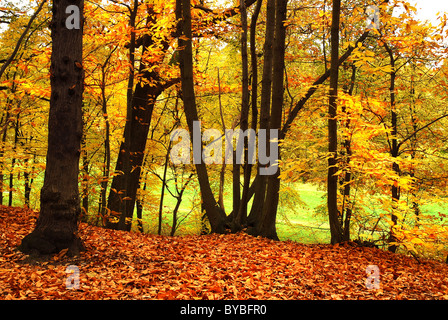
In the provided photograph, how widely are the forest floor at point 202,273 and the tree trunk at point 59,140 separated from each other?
11.0 inches

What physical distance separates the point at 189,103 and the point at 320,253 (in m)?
4.11

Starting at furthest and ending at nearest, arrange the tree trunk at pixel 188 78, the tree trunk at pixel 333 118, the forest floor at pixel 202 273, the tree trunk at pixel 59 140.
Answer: the tree trunk at pixel 188 78 < the tree trunk at pixel 333 118 < the tree trunk at pixel 59 140 < the forest floor at pixel 202 273

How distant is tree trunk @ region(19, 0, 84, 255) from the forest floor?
279mm

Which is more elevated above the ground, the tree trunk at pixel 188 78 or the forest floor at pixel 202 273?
the tree trunk at pixel 188 78

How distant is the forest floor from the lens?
11.0ft

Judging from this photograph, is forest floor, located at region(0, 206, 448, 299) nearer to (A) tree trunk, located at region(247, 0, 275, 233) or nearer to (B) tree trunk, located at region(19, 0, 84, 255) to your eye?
(B) tree trunk, located at region(19, 0, 84, 255)

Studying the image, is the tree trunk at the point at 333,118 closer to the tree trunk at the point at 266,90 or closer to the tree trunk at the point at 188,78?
the tree trunk at the point at 266,90

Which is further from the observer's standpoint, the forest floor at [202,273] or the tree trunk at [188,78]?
the tree trunk at [188,78]

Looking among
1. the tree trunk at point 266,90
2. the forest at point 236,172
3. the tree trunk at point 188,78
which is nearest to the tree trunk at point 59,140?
the forest at point 236,172

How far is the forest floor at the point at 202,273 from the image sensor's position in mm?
3355
